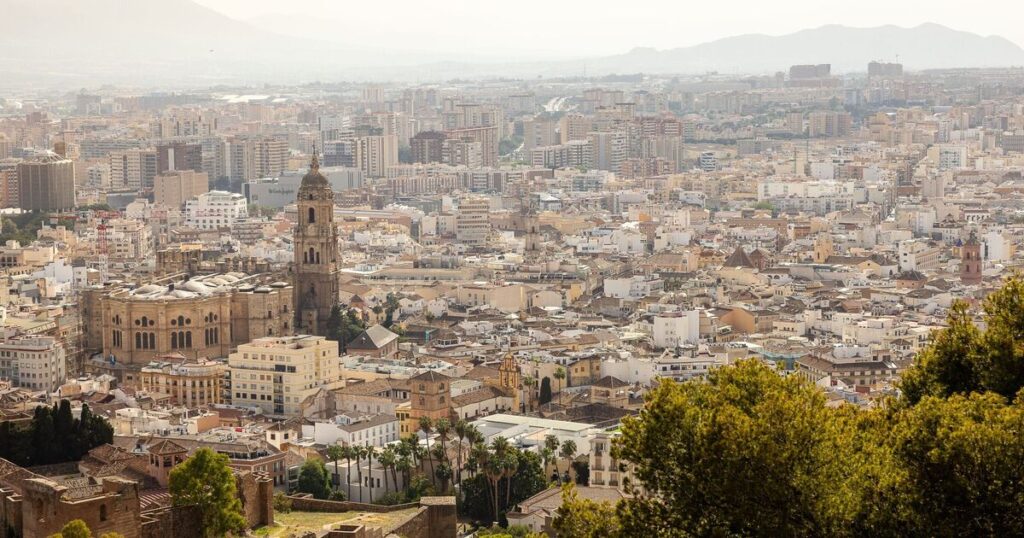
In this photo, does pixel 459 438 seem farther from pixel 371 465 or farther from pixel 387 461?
pixel 387 461

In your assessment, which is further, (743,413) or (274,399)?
(274,399)

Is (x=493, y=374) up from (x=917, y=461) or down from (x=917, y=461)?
down

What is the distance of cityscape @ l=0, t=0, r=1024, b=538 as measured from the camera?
37.3 feet

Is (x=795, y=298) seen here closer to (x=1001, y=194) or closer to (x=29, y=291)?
(x=29, y=291)

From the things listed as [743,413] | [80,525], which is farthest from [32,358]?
[743,413]

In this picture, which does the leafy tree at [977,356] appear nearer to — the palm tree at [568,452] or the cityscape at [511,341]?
the cityscape at [511,341]

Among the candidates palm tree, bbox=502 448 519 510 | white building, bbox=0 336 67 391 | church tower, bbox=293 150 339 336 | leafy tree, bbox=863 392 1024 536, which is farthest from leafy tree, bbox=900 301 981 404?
church tower, bbox=293 150 339 336

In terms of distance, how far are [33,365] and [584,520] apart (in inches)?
918

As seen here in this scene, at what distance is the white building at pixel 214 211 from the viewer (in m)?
68.0

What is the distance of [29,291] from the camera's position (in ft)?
147

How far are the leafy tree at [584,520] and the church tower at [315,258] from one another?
26.7 m

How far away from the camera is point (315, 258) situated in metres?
38.8

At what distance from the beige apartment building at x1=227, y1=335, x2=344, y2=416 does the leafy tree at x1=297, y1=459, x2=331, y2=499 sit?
611 cm

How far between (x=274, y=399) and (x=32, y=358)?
5083 mm
